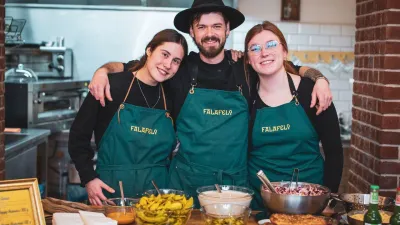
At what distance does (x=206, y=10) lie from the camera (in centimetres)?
343

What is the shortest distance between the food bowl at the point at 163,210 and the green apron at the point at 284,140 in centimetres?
99

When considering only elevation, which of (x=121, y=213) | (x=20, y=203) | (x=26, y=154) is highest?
(x=20, y=203)

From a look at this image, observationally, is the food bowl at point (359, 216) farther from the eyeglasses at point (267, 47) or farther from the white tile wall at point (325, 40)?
the white tile wall at point (325, 40)

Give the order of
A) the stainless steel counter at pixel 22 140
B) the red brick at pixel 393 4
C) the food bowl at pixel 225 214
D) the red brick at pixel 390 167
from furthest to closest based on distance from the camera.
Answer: the stainless steel counter at pixel 22 140 < the red brick at pixel 390 167 < the red brick at pixel 393 4 < the food bowl at pixel 225 214

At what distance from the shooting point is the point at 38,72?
7531 millimetres

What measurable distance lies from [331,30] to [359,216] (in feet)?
16.7

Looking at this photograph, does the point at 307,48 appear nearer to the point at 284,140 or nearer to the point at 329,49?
the point at 329,49

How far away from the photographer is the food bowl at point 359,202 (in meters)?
2.53

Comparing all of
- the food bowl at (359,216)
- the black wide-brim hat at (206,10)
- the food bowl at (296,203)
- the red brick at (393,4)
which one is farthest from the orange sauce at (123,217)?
the red brick at (393,4)

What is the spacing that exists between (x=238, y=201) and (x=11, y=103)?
4.19 metres

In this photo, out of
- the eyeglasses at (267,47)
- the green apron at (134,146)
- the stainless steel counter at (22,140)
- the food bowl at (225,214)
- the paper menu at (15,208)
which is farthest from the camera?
the stainless steel counter at (22,140)

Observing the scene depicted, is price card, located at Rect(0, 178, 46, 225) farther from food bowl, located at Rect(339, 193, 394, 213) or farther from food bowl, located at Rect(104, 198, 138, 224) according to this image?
food bowl, located at Rect(339, 193, 394, 213)

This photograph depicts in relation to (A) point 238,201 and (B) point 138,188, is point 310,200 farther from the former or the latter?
(B) point 138,188

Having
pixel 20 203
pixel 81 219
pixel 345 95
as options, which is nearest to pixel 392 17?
pixel 81 219
